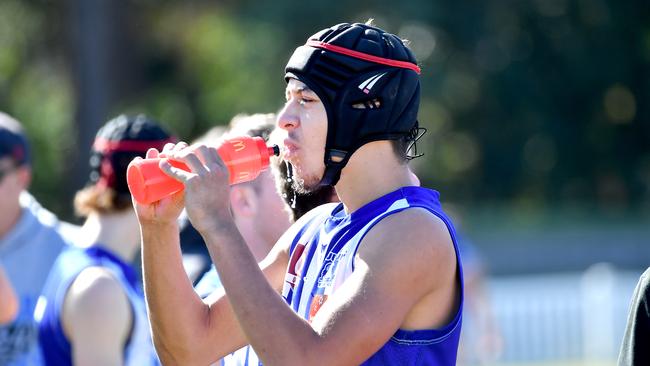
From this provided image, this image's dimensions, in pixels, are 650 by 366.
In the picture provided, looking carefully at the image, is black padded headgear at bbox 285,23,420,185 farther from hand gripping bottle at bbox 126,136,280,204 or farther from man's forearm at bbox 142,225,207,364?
man's forearm at bbox 142,225,207,364

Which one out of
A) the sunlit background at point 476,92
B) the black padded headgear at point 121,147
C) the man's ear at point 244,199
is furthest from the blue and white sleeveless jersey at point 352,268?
the sunlit background at point 476,92

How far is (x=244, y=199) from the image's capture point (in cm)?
448

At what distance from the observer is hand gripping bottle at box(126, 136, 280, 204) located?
3168 mm

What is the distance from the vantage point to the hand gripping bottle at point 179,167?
3.17m

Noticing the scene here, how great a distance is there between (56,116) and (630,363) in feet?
85.7

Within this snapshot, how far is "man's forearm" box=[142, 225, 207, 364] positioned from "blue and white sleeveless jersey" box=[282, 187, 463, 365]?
0.34 meters

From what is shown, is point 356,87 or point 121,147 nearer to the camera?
point 356,87

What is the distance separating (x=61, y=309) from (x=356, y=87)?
224cm

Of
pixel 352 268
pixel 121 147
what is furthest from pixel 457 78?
pixel 352 268

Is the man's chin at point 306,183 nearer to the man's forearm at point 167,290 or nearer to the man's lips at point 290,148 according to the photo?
the man's lips at point 290,148

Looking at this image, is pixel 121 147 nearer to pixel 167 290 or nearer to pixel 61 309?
pixel 61 309

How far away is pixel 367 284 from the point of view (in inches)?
118

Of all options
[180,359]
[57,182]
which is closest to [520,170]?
[57,182]

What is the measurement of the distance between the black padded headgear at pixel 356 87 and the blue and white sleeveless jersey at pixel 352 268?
0.56 feet
